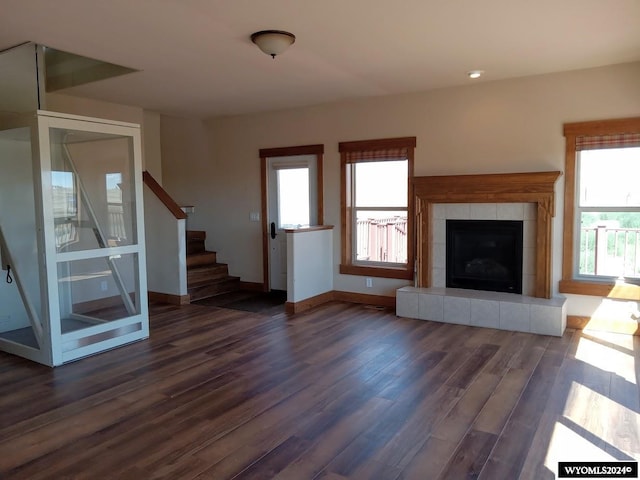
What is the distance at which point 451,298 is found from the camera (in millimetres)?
5195

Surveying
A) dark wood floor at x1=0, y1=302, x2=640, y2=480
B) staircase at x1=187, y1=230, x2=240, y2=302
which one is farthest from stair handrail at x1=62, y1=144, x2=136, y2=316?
staircase at x1=187, y1=230, x2=240, y2=302

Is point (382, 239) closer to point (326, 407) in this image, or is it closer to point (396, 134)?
point (396, 134)

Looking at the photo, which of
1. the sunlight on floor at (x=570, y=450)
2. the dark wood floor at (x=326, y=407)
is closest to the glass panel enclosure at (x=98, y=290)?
the dark wood floor at (x=326, y=407)

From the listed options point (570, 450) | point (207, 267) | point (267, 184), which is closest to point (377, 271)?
point (267, 184)

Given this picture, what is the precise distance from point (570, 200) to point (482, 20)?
2368 mm

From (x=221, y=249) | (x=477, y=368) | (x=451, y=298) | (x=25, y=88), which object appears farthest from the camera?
(x=221, y=249)

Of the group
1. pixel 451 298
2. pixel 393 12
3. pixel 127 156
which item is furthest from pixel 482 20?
pixel 127 156

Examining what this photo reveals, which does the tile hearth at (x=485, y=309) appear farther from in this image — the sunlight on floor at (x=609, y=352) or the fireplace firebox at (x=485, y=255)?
the sunlight on floor at (x=609, y=352)

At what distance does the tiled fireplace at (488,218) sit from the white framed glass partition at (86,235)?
2962 mm

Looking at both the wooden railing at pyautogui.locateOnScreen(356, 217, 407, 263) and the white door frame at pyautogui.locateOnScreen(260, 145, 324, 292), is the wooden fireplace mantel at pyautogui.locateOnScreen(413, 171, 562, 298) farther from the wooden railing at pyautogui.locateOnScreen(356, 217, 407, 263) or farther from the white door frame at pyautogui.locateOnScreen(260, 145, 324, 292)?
the white door frame at pyautogui.locateOnScreen(260, 145, 324, 292)

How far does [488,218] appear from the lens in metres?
5.29

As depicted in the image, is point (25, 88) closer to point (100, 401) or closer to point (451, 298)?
point (100, 401)

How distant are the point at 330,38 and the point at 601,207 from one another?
10.5ft

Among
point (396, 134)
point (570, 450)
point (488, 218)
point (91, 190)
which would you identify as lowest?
point (570, 450)
